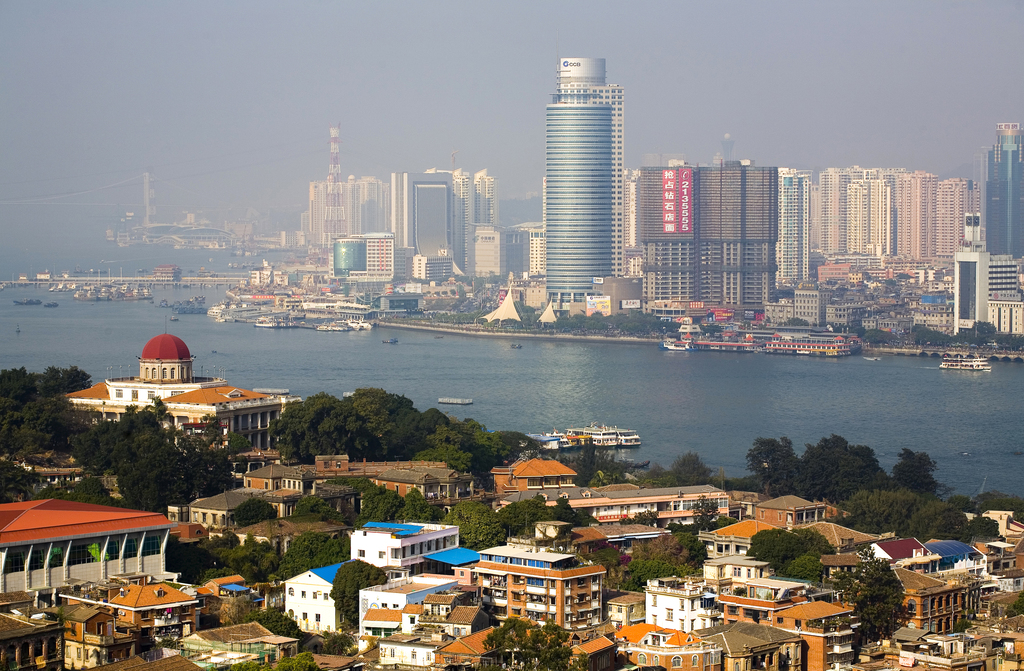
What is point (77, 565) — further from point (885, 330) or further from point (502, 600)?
point (885, 330)

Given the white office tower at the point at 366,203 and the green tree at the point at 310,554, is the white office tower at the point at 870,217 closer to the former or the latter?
the white office tower at the point at 366,203

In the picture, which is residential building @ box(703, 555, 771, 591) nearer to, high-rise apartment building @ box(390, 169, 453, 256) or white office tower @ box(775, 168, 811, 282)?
white office tower @ box(775, 168, 811, 282)

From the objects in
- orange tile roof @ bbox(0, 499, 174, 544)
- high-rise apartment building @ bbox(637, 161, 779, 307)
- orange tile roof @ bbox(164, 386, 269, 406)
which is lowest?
orange tile roof @ bbox(0, 499, 174, 544)

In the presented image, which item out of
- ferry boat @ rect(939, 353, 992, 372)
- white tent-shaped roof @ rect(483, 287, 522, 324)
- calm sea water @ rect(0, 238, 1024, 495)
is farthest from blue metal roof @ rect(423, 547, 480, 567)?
white tent-shaped roof @ rect(483, 287, 522, 324)

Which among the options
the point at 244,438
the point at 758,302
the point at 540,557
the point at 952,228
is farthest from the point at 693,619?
the point at 952,228

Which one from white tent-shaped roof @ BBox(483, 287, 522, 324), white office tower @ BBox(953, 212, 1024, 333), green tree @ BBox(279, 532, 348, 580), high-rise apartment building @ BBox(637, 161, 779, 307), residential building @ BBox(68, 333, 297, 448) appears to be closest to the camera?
green tree @ BBox(279, 532, 348, 580)

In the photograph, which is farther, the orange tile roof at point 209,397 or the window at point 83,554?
the orange tile roof at point 209,397

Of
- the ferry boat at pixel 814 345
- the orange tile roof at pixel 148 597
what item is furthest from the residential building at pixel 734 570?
the ferry boat at pixel 814 345
